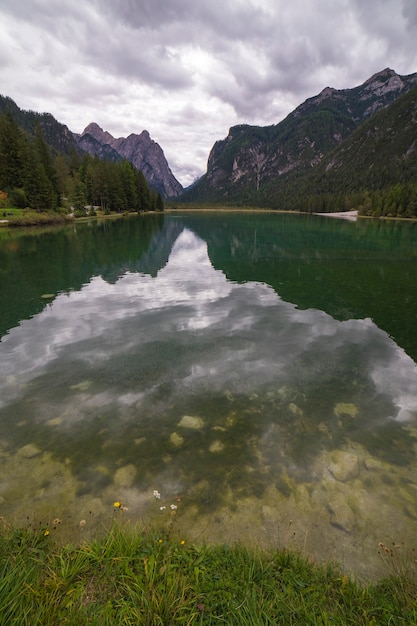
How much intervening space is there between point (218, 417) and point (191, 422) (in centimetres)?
83

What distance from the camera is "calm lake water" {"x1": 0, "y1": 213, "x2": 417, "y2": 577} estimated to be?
18.6ft

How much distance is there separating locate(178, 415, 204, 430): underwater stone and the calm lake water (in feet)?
0.14

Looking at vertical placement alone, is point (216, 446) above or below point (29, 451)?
below

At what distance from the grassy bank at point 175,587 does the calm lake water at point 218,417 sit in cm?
54

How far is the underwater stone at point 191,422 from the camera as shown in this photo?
27.1 feet

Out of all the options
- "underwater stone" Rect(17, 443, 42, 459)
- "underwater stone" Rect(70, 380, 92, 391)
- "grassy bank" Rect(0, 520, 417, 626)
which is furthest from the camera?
"underwater stone" Rect(70, 380, 92, 391)

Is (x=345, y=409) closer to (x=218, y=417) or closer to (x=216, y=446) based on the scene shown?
(x=218, y=417)

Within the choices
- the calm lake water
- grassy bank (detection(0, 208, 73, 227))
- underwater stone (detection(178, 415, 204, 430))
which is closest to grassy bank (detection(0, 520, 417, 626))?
the calm lake water

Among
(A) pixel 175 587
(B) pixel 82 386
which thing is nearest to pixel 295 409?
(A) pixel 175 587

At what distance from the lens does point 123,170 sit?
13575 cm

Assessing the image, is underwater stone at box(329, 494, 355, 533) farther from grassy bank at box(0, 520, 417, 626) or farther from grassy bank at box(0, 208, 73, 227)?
grassy bank at box(0, 208, 73, 227)

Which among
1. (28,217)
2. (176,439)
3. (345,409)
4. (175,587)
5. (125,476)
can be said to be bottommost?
(345,409)

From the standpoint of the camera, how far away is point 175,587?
3.93 m

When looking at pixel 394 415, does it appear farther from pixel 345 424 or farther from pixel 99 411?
pixel 99 411
